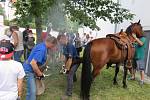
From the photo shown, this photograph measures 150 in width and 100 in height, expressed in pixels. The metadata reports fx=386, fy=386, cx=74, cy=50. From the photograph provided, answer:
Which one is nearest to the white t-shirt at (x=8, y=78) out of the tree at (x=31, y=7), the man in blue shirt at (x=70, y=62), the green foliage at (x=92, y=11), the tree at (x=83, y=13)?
the man in blue shirt at (x=70, y=62)

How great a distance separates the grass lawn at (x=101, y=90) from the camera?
34.3 feet

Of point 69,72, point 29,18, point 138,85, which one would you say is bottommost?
point 138,85

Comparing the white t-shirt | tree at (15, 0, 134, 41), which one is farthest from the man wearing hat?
tree at (15, 0, 134, 41)

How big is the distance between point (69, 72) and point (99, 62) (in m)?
1.00

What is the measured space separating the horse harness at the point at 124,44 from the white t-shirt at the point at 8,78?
19.8 ft

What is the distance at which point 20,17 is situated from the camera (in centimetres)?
1104

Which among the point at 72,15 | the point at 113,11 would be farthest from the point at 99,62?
the point at 113,11

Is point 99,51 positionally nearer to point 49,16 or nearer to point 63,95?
point 63,95

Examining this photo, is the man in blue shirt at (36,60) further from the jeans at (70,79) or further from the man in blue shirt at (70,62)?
the jeans at (70,79)

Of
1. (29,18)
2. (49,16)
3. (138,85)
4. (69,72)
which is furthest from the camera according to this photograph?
(138,85)

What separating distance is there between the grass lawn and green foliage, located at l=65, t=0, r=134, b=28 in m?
1.91

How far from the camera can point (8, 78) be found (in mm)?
5496

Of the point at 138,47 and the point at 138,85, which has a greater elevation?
the point at 138,47

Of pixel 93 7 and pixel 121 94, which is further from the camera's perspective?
pixel 93 7
